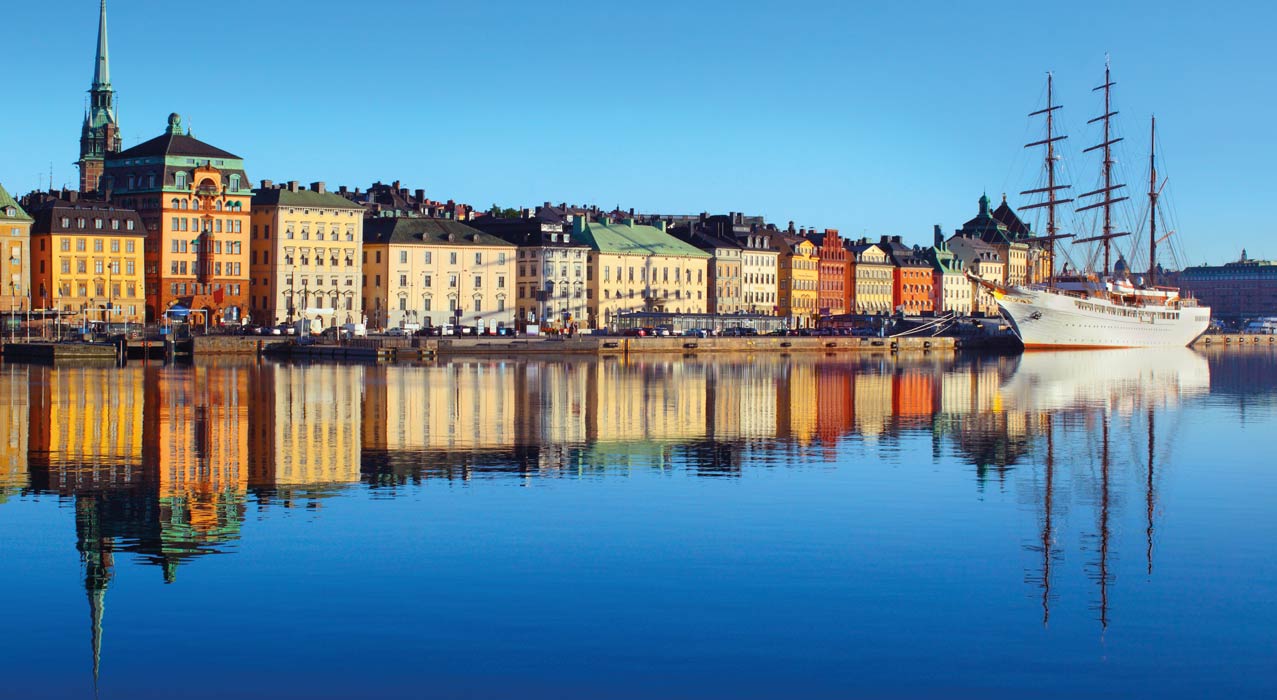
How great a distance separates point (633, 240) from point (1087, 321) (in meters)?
38.2

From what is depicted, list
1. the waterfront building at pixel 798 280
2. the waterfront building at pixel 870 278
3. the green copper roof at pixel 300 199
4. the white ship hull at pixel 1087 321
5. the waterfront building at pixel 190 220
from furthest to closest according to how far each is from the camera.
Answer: the waterfront building at pixel 870 278 < the waterfront building at pixel 798 280 < the white ship hull at pixel 1087 321 < the green copper roof at pixel 300 199 < the waterfront building at pixel 190 220

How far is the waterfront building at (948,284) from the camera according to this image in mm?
187875

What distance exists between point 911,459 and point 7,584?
69.7 feet

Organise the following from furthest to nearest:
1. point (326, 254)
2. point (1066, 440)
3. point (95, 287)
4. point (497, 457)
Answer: point (326, 254) < point (95, 287) < point (1066, 440) < point (497, 457)

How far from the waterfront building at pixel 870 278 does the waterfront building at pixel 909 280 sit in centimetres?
110

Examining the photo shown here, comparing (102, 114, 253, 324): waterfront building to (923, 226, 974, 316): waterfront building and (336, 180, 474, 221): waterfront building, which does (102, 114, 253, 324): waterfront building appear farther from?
(923, 226, 974, 316): waterfront building

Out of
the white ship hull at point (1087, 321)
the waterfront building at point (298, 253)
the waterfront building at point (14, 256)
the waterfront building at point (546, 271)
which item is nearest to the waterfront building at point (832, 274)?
the white ship hull at point (1087, 321)

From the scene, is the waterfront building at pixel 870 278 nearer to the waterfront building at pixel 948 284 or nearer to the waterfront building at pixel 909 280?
the waterfront building at pixel 909 280

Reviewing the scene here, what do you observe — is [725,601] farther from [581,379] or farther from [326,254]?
[326,254]

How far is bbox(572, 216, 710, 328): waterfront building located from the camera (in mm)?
140000

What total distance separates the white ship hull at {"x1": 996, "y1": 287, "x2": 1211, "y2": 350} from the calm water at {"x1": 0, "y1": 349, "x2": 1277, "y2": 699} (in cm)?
8005

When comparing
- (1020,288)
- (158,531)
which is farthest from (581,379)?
(1020,288)

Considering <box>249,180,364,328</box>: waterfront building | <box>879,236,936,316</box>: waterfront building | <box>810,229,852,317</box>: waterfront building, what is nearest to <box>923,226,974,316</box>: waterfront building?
<box>879,236,936,316</box>: waterfront building

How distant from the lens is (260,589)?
2061 centimetres
